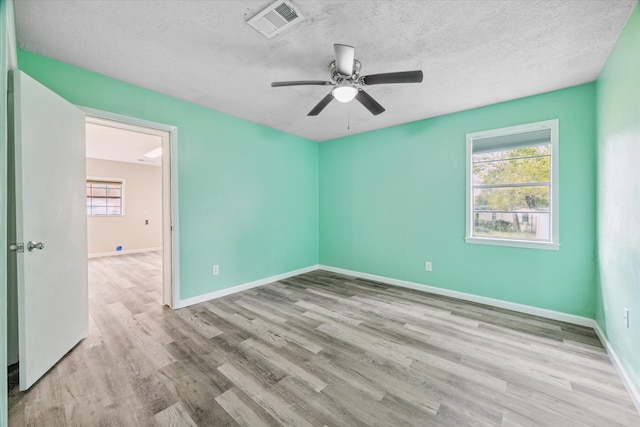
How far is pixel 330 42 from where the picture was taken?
2006 millimetres

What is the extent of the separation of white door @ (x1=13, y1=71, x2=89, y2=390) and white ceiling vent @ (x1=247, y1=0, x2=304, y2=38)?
1.65 m

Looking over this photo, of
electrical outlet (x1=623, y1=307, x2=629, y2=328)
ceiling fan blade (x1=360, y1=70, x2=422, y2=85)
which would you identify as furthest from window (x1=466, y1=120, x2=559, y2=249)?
ceiling fan blade (x1=360, y1=70, x2=422, y2=85)

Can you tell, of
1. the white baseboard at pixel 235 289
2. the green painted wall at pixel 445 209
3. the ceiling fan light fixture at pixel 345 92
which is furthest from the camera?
the white baseboard at pixel 235 289

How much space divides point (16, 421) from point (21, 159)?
1.61m

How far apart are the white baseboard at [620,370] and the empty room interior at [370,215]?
26 millimetres

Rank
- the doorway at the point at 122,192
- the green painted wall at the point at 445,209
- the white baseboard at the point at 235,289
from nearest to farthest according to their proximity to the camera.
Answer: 1. the green painted wall at the point at 445,209
2. the white baseboard at the point at 235,289
3. the doorway at the point at 122,192

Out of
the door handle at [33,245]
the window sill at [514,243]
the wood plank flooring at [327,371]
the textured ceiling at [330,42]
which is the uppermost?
the textured ceiling at [330,42]

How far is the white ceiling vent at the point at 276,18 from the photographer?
1.64m

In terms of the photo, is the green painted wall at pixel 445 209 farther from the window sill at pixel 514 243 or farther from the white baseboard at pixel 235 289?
the white baseboard at pixel 235 289

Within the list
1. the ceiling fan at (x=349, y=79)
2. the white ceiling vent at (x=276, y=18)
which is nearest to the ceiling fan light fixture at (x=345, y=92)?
the ceiling fan at (x=349, y=79)

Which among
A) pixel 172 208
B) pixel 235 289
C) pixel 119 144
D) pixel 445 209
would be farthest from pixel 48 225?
pixel 445 209

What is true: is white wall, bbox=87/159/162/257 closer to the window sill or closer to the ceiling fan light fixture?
the ceiling fan light fixture

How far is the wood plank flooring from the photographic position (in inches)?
60.1

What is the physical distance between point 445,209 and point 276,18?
304cm
